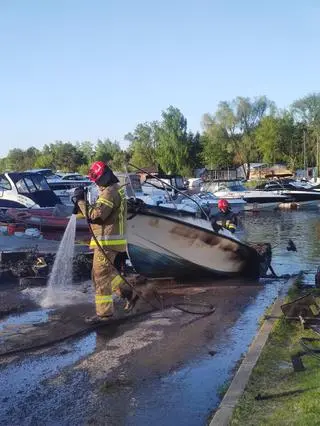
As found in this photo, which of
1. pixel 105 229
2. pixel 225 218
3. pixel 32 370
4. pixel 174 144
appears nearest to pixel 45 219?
pixel 225 218

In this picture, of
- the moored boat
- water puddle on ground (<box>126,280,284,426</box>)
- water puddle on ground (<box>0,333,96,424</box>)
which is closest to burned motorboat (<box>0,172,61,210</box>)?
the moored boat

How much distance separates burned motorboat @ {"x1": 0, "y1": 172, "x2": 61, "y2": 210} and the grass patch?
17.7 meters

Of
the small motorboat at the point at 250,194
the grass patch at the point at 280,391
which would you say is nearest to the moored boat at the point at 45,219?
the grass patch at the point at 280,391

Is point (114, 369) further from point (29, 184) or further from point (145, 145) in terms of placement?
point (145, 145)

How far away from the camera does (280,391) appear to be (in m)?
4.68

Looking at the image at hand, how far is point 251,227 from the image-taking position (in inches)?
1136

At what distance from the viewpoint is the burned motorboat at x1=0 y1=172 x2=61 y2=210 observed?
22672 millimetres

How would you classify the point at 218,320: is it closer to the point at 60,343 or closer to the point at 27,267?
the point at 60,343

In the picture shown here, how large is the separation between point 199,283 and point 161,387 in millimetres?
5744

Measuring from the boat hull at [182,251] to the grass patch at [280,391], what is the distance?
4.37m

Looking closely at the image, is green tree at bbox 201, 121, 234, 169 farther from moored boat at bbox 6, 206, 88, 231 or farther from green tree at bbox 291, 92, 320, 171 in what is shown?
moored boat at bbox 6, 206, 88, 231

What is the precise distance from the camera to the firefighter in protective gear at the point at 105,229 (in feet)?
24.0

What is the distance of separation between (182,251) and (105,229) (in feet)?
11.0

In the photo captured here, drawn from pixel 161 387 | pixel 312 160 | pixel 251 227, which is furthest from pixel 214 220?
pixel 312 160
